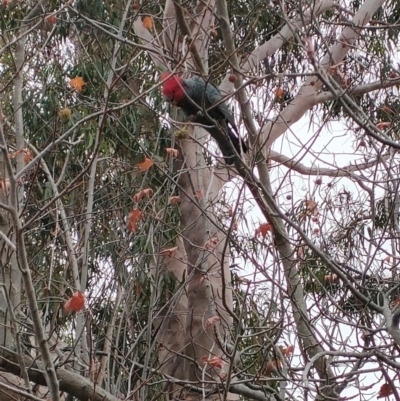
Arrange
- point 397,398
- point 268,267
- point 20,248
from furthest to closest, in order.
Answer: point 268,267, point 397,398, point 20,248

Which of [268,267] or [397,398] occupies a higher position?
[268,267]

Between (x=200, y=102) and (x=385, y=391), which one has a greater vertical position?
(x=200, y=102)

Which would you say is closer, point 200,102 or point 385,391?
point 385,391

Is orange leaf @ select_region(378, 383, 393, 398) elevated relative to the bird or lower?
lower

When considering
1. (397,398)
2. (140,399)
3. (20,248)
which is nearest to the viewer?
(20,248)

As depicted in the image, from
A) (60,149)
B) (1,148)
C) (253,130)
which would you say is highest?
(60,149)

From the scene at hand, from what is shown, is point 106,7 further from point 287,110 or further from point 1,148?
point 1,148

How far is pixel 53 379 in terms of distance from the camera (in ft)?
7.34

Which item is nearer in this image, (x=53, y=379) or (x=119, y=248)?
(x=53, y=379)

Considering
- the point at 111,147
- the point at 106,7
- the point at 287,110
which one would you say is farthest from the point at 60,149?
the point at 287,110

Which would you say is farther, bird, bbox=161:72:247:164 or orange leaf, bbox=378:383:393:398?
bird, bbox=161:72:247:164

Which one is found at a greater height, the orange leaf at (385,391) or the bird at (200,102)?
the bird at (200,102)

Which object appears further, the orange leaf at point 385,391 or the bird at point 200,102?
the bird at point 200,102

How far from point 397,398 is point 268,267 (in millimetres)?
929
